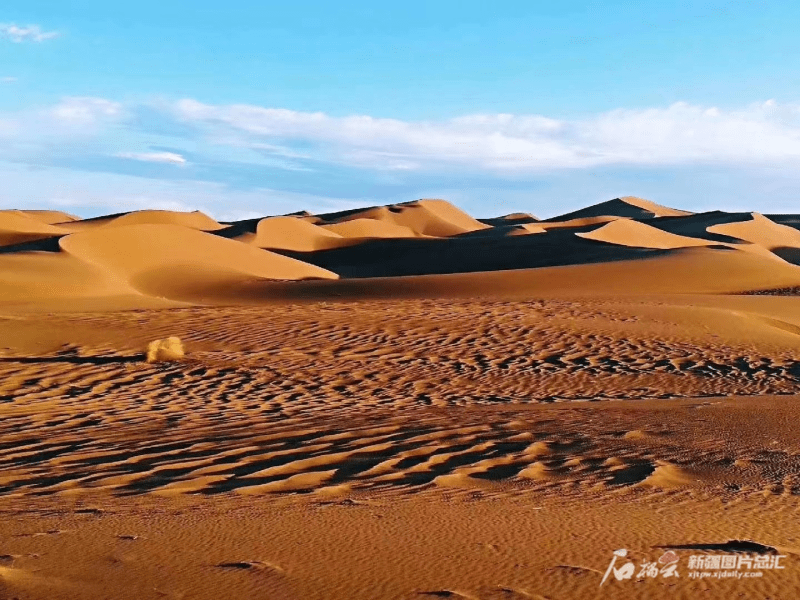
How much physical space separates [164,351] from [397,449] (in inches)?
289

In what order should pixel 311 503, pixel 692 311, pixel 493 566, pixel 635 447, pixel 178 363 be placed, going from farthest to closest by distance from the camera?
1. pixel 692 311
2. pixel 178 363
3. pixel 635 447
4. pixel 311 503
5. pixel 493 566

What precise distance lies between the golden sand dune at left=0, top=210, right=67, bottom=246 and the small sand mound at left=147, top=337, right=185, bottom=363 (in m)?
37.4

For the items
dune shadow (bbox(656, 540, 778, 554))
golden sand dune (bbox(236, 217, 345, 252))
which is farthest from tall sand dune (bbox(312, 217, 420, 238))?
dune shadow (bbox(656, 540, 778, 554))

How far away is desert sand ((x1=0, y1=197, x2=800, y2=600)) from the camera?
3.77m

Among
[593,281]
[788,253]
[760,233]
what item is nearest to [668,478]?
[593,281]

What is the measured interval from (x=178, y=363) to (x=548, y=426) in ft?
22.2

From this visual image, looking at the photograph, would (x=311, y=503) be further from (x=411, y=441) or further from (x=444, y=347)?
(x=444, y=347)

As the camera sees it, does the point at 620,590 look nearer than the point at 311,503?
Yes

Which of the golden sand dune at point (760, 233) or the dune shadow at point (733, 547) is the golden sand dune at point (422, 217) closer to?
the golden sand dune at point (760, 233)

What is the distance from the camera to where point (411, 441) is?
687 centimetres

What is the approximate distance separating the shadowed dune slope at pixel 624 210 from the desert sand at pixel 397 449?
261ft

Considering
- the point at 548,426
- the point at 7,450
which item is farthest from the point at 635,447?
the point at 7,450

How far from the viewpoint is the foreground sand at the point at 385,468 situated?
3729mm

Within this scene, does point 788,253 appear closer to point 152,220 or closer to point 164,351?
point 152,220
